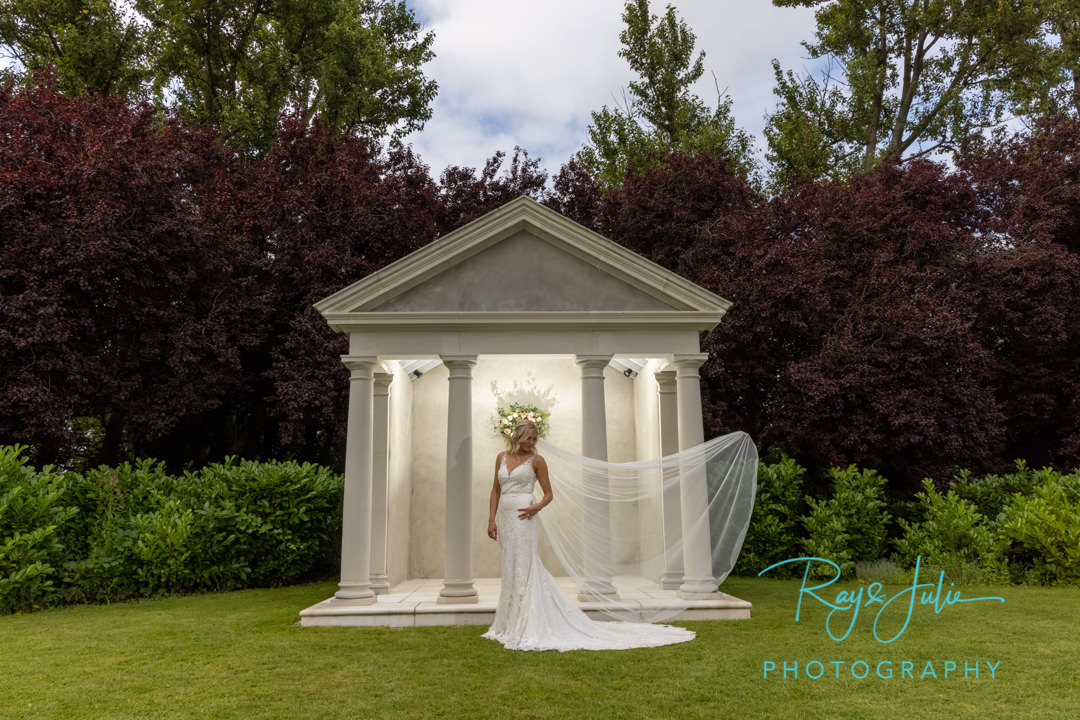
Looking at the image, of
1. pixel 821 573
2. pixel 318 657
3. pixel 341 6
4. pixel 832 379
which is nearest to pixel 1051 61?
pixel 832 379

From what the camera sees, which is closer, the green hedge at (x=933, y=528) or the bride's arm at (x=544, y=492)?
the bride's arm at (x=544, y=492)

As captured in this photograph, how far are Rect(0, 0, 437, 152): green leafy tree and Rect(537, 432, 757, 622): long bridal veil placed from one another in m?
16.3

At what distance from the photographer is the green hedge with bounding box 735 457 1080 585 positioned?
40.6ft

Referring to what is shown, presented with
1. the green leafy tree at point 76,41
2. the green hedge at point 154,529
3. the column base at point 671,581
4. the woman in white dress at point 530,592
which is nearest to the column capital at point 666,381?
the column base at point 671,581

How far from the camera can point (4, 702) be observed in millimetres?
5824

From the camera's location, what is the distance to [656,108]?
26.6 metres

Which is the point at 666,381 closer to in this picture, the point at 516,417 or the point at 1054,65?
the point at 516,417

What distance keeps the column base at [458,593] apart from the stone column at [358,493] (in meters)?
1.02

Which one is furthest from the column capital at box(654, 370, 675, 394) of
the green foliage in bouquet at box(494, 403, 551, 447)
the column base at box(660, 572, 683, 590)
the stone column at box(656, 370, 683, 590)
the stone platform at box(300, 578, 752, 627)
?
the stone platform at box(300, 578, 752, 627)

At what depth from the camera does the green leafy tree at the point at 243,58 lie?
71.1 feet

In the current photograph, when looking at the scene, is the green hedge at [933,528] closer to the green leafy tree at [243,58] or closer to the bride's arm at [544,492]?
the bride's arm at [544,492]

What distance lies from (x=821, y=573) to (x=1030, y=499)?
3.97 m

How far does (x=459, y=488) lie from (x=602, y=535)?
89.1 inches

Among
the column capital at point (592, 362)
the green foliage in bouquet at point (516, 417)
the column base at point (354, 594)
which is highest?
the column capital at point (592, 362)
